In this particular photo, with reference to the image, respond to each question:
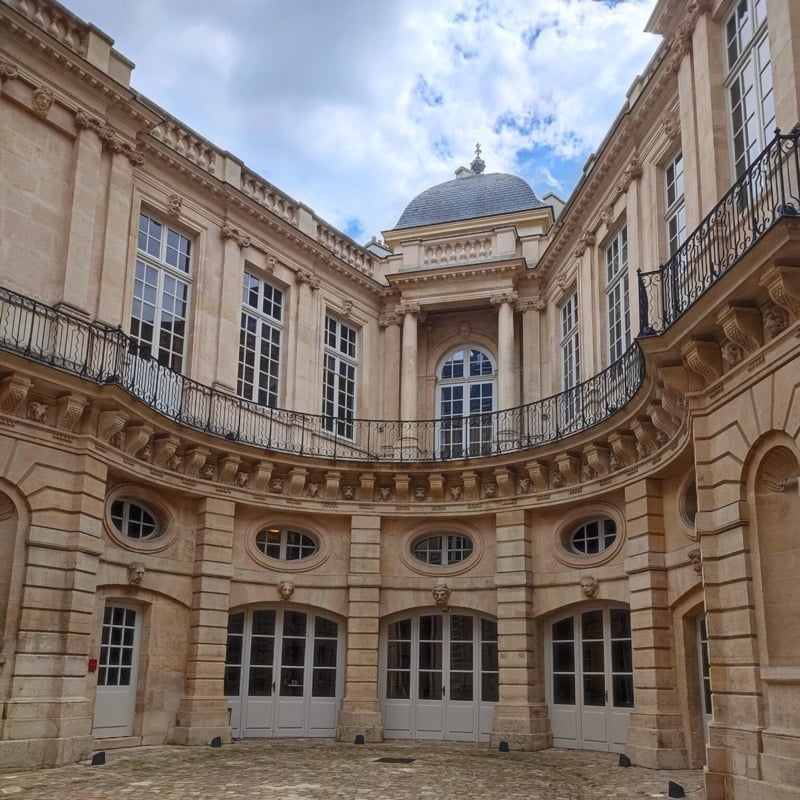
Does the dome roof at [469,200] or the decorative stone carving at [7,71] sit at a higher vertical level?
the dome roof at [469,200]

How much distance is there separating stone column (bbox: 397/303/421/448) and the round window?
391cm

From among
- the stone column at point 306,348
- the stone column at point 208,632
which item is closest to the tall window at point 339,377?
the stone column at point 306,348

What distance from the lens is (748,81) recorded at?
34.1 feet

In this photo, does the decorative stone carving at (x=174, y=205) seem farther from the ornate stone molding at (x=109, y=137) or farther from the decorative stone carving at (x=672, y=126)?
the decorative stone carving at (x=672, y=126)

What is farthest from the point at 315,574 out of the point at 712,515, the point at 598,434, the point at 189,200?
the point at 712,515

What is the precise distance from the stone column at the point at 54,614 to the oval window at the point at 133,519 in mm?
1316

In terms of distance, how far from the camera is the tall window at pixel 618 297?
1430cm

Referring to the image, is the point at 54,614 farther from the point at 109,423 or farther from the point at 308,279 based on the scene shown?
the point at 308,279

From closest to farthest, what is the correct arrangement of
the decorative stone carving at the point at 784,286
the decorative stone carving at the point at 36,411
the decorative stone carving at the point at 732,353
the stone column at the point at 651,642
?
the decorative stone carving at the point at 784,286
the decorative stone carving at the point at 732,353
the decorative stone carving at the point at 36,411
the stone column at the point at 651,642

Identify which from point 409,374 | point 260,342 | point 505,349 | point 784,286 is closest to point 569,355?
point 505,349

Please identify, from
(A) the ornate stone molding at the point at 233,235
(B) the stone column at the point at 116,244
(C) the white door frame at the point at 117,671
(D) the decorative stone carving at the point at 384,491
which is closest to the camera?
(C) the white door frame at the point at 117,671

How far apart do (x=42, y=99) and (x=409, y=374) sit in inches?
334

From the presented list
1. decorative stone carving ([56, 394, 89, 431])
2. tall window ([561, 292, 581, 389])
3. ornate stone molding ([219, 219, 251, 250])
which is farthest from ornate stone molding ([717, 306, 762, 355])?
ornate stone molding ([219, 219, 251, 250])

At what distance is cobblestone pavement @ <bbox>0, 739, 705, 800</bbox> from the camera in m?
9.62
